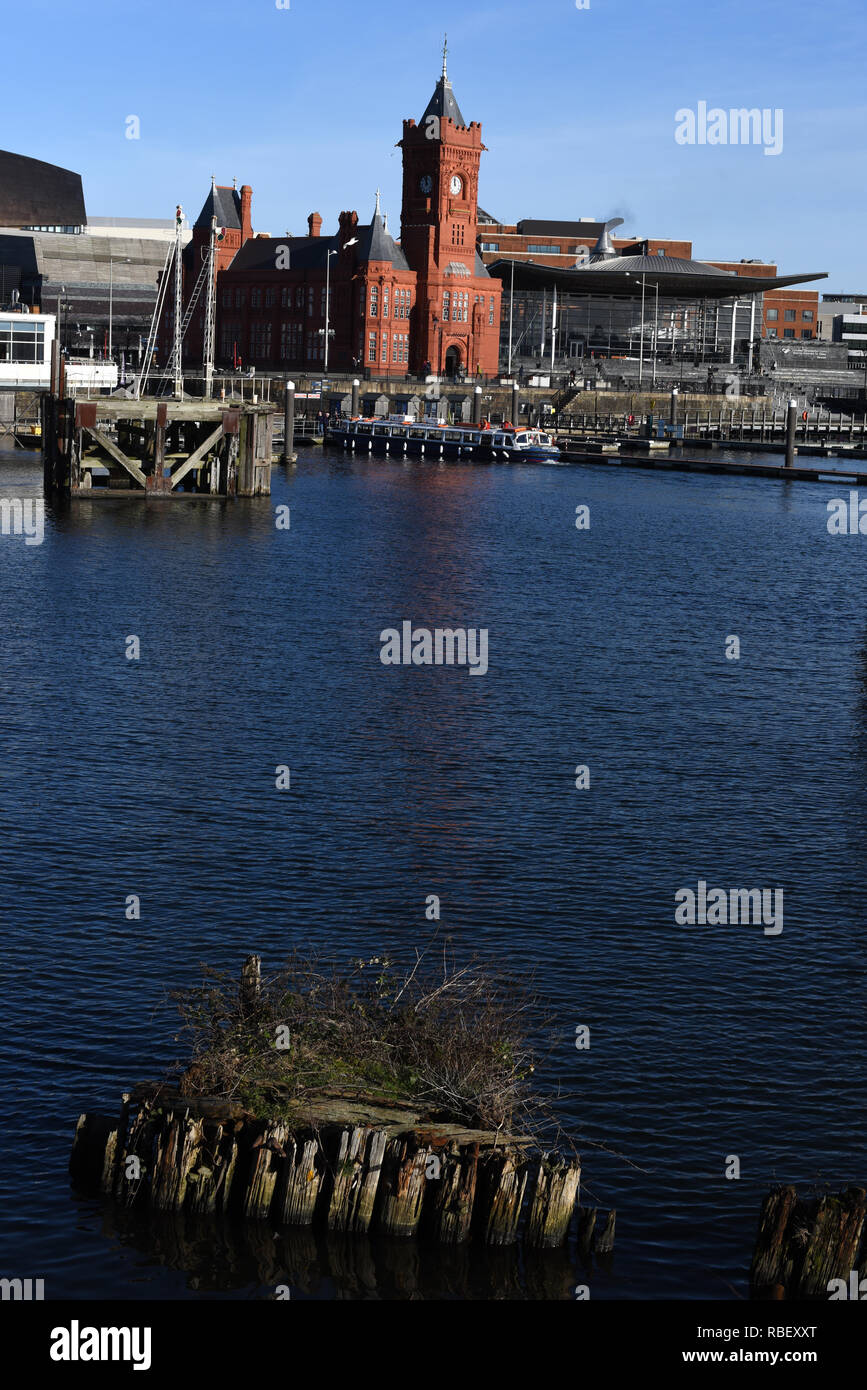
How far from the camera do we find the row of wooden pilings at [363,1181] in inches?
627

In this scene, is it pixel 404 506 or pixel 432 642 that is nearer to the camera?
pixel 432 642

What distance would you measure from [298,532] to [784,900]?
54836 mm

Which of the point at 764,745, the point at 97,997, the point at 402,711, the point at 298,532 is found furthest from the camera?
the point at 298,532

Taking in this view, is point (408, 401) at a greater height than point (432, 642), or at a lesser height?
greater

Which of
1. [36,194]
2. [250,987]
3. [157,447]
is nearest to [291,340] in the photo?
[36,194]

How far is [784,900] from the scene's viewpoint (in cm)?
2669

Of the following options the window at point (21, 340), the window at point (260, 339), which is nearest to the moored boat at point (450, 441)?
the window at point (21, 340)

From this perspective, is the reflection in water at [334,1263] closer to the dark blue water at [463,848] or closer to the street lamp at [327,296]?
the dark blue water at [463,848]

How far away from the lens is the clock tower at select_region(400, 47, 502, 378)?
563ft

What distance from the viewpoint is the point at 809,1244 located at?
49.6 ft

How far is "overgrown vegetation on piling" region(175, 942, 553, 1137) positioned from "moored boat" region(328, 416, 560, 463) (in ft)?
397

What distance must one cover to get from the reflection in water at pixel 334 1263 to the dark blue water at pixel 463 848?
0.05 metres

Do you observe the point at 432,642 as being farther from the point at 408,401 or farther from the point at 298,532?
the point at 408,401

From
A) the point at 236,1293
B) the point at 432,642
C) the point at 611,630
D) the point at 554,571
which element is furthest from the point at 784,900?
the point at 554,571
